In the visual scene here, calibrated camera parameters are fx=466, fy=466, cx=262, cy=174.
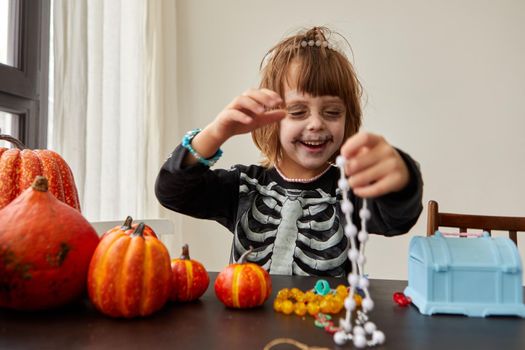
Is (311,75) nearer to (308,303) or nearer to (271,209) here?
(271,209)

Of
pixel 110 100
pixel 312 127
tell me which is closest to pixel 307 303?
pixel 312 127

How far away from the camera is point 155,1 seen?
2289mm

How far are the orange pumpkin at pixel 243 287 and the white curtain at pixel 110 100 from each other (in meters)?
1.13

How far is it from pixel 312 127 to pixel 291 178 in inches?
8.0

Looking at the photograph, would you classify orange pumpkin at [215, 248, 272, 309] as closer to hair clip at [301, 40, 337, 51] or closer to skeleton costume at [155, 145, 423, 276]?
skeleton costume at [155, 145, 423, 276]

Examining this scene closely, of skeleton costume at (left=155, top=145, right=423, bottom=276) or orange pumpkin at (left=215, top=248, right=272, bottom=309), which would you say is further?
skeleton costume at (left=155, top=145, right=423, bottom=276)

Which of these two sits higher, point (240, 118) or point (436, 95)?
point (436, 95)

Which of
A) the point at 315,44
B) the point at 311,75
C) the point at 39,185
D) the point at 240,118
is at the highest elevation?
the point at 315,44

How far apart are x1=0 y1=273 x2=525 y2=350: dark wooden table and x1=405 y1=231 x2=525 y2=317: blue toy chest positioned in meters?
0.01

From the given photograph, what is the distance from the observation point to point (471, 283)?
0.61m

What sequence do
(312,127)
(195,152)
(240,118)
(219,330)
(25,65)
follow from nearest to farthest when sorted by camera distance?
(219,330), (240,118), (195,152), (312,127), (25,65)

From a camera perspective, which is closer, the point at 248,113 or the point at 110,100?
the point at 248,113

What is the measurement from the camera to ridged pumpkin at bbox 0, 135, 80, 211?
83cm

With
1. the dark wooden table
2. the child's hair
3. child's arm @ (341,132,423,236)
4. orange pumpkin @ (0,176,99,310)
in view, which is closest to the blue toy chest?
the dark wooden table
